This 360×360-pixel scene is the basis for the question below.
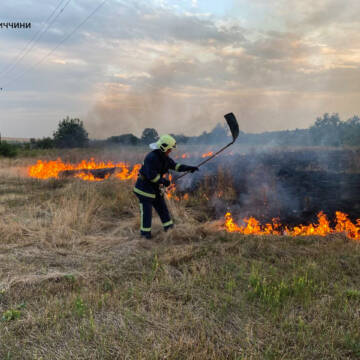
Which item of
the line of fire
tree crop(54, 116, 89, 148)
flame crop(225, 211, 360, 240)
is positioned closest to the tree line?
tree crop(54, 116, 89, 148)

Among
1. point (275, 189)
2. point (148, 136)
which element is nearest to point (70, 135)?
point (148, 136)

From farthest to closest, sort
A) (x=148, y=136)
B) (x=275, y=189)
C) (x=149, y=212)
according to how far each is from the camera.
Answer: (x=148, y=136) → (x=275, y=189) → (x=149, y=212)

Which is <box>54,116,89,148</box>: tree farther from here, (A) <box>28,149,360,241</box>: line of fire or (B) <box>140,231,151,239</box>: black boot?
(B) <box>140,231,151,239</box>: black boot

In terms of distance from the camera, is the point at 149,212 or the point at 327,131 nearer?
the point at 149,212

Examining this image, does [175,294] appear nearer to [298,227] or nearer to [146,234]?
[146,234]

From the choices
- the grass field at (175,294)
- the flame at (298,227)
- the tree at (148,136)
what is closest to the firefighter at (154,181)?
the grass field at (175,294)

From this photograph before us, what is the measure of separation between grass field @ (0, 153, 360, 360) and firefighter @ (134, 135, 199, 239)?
13.9 inches

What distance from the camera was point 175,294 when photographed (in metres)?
3.95

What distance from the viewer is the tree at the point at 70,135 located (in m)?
37.3

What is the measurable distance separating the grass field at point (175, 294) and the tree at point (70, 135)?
105 feet

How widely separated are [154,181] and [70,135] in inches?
1352

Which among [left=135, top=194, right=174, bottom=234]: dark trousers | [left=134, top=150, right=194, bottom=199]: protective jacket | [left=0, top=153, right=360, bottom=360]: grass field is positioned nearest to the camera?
[left=0, top=153, right=360, bottom=360]: grass field

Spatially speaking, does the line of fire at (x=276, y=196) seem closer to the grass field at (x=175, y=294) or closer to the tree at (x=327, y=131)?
the grass field at (x=175, y=294)

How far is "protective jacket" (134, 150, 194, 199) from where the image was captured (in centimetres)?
614
